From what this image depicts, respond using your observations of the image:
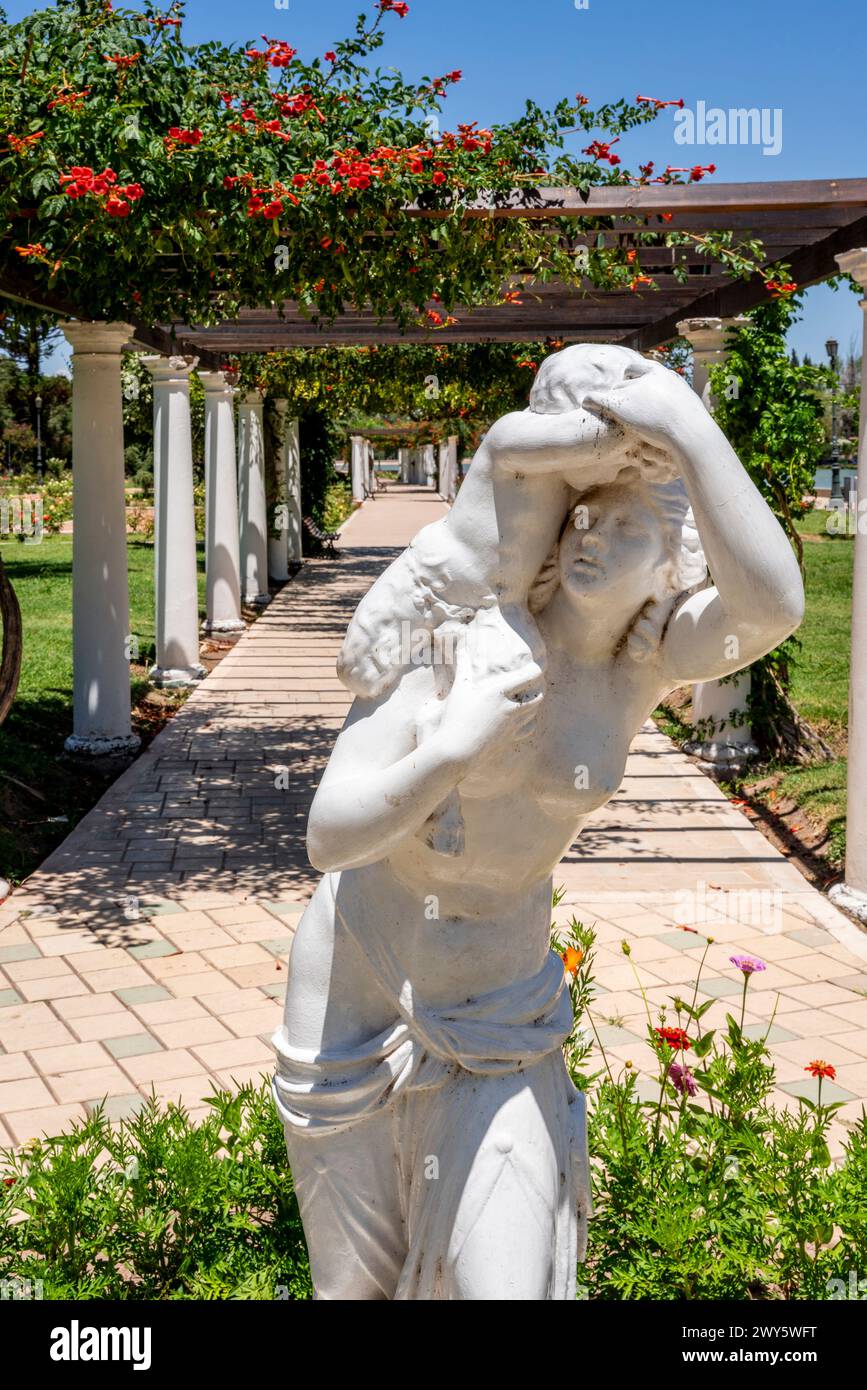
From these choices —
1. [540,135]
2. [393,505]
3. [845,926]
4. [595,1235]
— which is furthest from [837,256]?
[393,505]

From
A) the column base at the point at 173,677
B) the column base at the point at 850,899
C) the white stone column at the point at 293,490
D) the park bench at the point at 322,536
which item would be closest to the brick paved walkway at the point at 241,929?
the column base at the point at 850,899

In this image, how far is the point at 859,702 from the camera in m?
6.43

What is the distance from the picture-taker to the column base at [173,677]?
40.4 feet

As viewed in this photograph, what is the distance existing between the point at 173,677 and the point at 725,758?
553 cm

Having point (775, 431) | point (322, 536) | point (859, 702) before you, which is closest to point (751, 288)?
point (775, 431)

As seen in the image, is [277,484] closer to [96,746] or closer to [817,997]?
[96,746]

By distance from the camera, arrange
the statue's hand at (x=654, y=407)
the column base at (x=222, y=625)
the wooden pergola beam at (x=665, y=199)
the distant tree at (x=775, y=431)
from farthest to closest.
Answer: the column base at (x=222, y=625) → the distant tree at (x=775, y=431) → the wooden pergola beam at (x=665, y=199) → the statue's hand at (x=654, y=407)

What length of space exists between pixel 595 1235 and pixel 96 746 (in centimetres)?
700

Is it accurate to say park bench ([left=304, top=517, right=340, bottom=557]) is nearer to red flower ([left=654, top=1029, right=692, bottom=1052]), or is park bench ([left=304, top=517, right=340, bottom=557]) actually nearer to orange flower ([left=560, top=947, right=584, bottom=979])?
orange flower ([left=560, top=947, right=584, bottom=979])

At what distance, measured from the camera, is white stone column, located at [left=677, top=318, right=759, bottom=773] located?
9.49 metres

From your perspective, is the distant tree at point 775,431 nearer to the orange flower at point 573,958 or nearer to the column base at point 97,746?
the column base at point 97,746

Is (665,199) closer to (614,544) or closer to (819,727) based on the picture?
→ (614,544)

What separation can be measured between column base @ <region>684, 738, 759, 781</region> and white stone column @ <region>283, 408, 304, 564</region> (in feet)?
39.1

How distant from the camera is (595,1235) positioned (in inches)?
126
